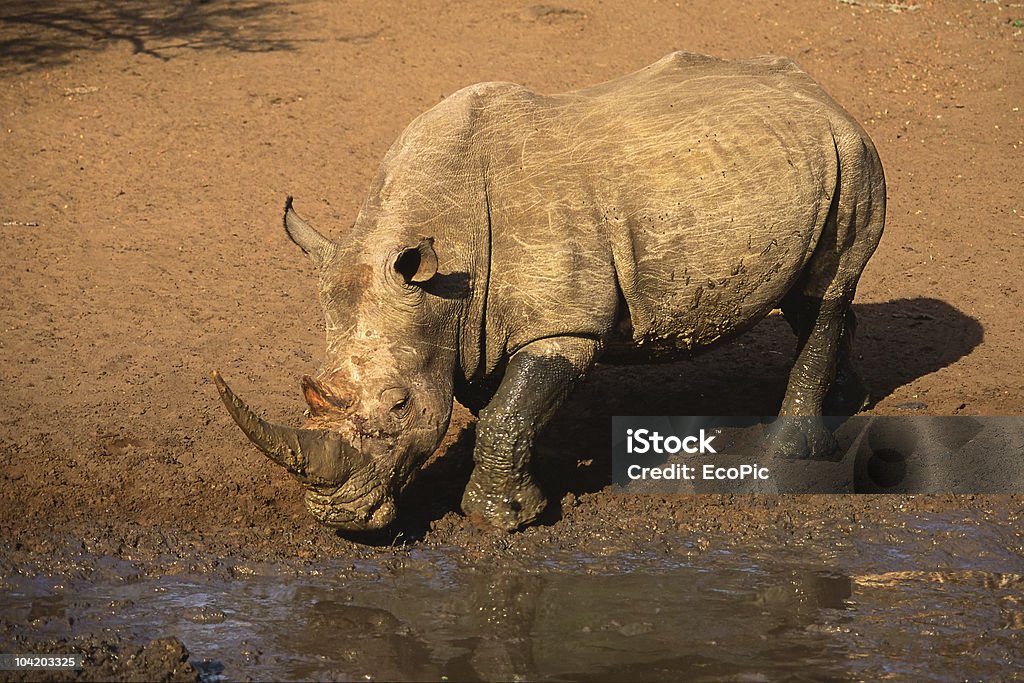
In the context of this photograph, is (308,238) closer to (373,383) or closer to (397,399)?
(373,383)

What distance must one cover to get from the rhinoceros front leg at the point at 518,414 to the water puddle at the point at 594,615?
0.39m

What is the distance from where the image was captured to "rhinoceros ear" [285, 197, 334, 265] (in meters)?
7.06

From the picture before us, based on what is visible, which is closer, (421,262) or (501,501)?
(421,262)

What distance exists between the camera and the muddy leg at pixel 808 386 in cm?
847

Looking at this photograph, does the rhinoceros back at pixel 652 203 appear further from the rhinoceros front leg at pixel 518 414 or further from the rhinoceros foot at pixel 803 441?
the rhinoceros foot at pixel 803 441

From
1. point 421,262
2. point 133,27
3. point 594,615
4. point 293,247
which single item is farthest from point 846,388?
point 133,27

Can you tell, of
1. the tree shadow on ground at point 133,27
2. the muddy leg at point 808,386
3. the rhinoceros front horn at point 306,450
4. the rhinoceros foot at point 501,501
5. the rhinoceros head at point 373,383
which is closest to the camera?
the rhinoceros front horn at point 306,450

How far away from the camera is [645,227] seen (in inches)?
292

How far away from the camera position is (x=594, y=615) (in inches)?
265

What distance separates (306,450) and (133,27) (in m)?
10.2

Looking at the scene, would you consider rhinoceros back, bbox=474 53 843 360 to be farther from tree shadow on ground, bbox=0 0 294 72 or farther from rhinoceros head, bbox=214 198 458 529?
tree shadow on ground, bbox=0 0 294 72

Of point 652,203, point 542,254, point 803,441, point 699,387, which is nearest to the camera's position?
point 542,254

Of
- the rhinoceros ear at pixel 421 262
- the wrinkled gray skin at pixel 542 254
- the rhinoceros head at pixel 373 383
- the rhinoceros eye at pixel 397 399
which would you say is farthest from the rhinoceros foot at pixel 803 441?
the rhinoceros ear at pixel 421 262

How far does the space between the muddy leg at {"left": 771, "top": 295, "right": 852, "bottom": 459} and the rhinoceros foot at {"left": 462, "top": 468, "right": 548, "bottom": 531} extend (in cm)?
197
